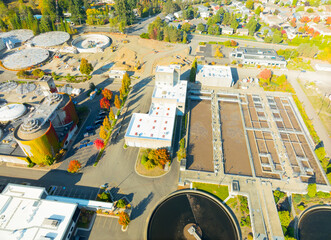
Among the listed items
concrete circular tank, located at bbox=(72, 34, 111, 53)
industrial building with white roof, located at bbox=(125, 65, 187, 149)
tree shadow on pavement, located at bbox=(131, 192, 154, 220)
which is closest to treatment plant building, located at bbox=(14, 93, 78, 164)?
industrial building with white roof, located at bbox=(125, 65, 187, 149)

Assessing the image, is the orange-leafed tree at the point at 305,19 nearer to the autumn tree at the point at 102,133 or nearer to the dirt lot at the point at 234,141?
the dirt lot at the point at 234,141

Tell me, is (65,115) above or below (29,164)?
above

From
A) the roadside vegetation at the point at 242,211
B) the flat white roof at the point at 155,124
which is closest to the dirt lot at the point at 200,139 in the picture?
the flat white roof at the point at 155,124

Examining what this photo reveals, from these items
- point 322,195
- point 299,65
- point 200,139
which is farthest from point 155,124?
point 299,65

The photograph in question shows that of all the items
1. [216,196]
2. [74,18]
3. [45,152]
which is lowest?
[216,196]

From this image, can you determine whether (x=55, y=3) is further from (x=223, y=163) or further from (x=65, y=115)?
(x=223, y=163)

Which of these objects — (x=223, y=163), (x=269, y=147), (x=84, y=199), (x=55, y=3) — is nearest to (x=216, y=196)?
(x=223, y=163)
